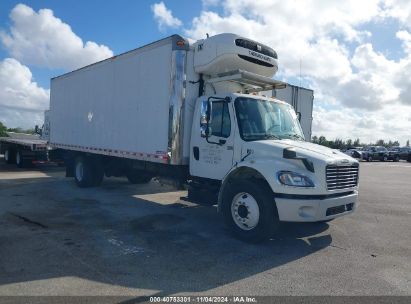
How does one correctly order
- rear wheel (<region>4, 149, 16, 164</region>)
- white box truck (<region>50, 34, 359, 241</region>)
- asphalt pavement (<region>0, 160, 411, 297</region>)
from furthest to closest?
rear wheel (<region>4, 149, 16, 164</region>), white box truck (<region>50, 34, 359, 241</region>), asphalt pavement (<region>0, 160, 411, 297</region>)

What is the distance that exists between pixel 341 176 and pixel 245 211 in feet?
5.90

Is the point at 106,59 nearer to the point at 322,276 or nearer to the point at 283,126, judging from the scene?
the point at 283,126

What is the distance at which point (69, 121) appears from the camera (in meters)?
13.0

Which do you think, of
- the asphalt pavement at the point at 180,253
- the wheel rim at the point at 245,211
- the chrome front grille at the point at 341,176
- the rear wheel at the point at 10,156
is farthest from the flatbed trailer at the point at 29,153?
the chrome front grille at the point at 341,176

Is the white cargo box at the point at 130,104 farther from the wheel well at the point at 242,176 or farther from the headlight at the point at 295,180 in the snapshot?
the headlight at the point at 295,180

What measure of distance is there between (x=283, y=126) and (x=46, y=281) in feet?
16.7

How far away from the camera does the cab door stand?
7.22m

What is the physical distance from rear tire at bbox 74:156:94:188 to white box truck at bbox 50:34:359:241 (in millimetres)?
798

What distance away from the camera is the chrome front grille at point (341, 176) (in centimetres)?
625

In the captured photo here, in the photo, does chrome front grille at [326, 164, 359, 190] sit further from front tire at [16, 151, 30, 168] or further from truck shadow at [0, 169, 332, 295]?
front tire at [16, 151, 30, 168]

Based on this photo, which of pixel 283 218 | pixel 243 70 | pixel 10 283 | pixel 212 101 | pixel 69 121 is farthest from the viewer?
pixel 69 121

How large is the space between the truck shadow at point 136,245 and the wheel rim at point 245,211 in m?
0.35

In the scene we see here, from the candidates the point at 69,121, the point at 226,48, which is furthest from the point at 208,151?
the point at 69,121

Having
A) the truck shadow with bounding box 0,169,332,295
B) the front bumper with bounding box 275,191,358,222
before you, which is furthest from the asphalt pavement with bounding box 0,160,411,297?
the front bumper with bounding box 275,191,358,222
